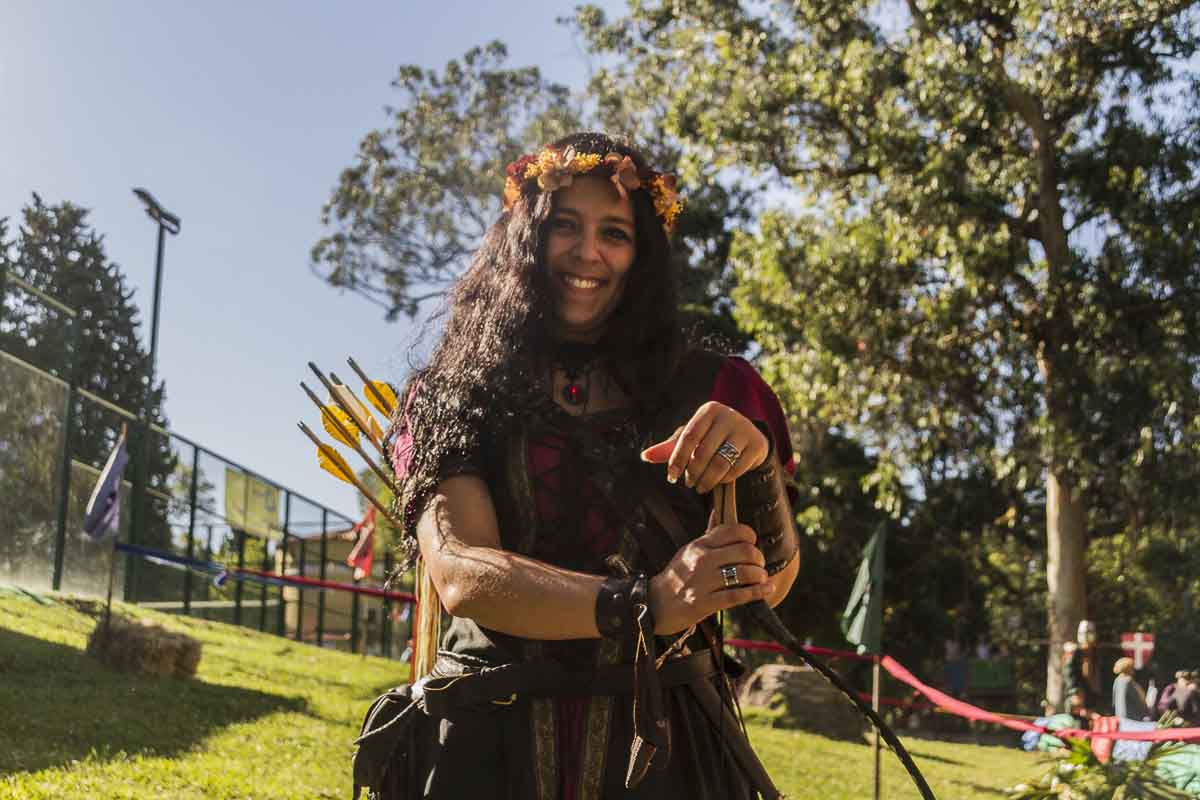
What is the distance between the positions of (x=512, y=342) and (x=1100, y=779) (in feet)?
14.6

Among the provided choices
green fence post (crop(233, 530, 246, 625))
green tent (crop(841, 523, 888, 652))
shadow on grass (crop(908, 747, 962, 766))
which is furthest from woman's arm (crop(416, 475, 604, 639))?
shadow on grass (crop(908, 747, 962, 766))

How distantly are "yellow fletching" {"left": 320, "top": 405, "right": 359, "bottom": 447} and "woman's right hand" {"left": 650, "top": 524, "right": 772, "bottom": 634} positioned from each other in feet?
3.29

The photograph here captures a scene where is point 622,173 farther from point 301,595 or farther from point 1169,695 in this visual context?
point 301,595

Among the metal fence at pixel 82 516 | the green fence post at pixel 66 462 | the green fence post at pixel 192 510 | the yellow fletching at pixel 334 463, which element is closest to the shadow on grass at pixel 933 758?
the metal fence at pixel 82 516

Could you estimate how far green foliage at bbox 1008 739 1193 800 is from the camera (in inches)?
192

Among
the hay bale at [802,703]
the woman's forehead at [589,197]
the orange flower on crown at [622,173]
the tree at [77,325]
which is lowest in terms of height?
the hay bale at [802,703]

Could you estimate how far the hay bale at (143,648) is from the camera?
6.52 metres

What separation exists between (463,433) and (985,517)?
56.6 ft

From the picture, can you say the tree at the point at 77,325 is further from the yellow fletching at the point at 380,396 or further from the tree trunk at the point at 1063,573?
the tree trunk at the point at 1063,573

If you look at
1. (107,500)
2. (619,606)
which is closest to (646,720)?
(619,606)

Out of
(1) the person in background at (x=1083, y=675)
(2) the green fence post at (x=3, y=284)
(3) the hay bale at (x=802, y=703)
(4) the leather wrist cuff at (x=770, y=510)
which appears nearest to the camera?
(4) the leather wrist cuff at (x=770, y=510)

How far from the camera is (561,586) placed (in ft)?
4.08

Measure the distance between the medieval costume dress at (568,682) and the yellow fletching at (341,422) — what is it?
0.68 meters

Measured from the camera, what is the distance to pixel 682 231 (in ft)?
55.0
